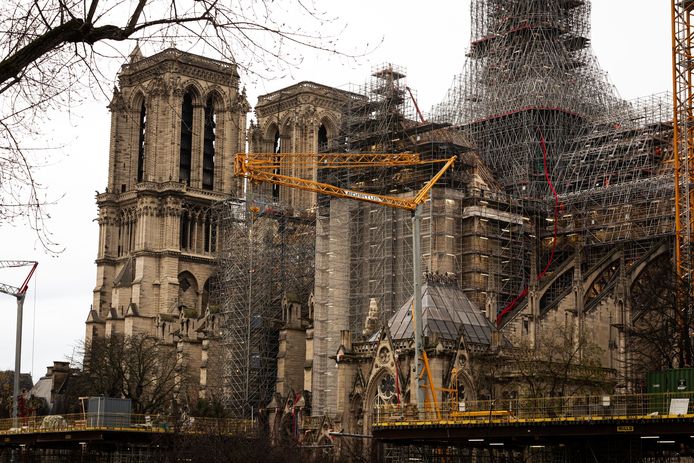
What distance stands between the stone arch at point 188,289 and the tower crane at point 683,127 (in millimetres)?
58583

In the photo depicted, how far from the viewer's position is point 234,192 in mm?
128125

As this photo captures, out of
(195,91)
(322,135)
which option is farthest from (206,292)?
(322,135)

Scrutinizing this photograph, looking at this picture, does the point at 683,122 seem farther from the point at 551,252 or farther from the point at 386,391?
the point at 386,391

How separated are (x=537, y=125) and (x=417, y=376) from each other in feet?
124

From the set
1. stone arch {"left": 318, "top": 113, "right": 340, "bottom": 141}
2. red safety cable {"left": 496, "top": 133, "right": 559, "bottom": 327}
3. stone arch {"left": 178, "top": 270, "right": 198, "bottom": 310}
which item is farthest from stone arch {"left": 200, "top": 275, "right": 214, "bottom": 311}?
red safety cable {"left": 496, "top": 133, "right": 559, "bottom": 327}

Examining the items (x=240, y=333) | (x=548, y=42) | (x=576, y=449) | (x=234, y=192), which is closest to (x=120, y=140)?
(x=234, y=192)

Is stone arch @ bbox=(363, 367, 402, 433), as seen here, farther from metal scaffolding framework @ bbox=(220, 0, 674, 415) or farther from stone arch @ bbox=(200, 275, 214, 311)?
stone arch @ bbox=(200, 275, 214, 311)

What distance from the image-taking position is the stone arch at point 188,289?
4887 inches

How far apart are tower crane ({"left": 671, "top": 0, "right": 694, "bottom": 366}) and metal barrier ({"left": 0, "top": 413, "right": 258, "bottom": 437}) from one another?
27.0 m

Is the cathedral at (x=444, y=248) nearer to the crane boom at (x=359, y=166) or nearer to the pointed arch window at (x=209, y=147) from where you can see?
the crane boom at (x=359, y=166)

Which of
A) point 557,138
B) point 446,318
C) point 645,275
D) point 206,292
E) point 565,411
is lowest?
point 565,411

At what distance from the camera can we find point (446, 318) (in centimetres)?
6881

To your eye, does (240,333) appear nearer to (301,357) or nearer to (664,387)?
(301,357)

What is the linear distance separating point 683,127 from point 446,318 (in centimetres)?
2011
